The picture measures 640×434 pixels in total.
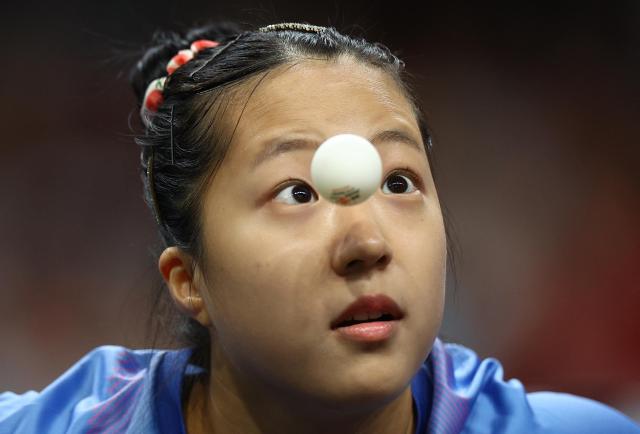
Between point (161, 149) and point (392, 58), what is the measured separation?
1.12ft

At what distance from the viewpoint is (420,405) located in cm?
112

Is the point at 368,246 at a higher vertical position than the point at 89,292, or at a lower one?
higher

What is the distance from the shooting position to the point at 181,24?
2.27 metres

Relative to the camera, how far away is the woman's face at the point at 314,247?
0.87m

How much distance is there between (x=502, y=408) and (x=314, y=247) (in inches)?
17.7

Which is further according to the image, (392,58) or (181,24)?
(181,24)

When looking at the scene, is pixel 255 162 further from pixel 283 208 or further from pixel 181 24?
pixel 181 24

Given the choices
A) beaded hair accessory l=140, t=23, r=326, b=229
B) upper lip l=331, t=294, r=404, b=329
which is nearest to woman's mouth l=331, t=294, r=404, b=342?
upper lip l=331, t=294, r=404, b=329

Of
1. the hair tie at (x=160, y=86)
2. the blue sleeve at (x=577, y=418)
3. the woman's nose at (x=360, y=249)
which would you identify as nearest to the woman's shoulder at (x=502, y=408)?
the blue sleeve at (x=577, y=418)

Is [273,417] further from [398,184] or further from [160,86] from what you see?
[160,86]

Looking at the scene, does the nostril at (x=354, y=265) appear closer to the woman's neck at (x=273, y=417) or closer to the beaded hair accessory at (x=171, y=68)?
the woman's neck at (x=273, y=417)

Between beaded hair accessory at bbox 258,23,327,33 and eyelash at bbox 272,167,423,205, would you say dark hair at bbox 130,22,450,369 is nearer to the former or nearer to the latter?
beaded hair accessory at bbox 258,23,327,33

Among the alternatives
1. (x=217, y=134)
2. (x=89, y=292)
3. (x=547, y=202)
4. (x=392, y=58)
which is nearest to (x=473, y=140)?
(x=547, y=202)

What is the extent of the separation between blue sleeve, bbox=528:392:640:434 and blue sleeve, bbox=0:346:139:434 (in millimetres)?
637
